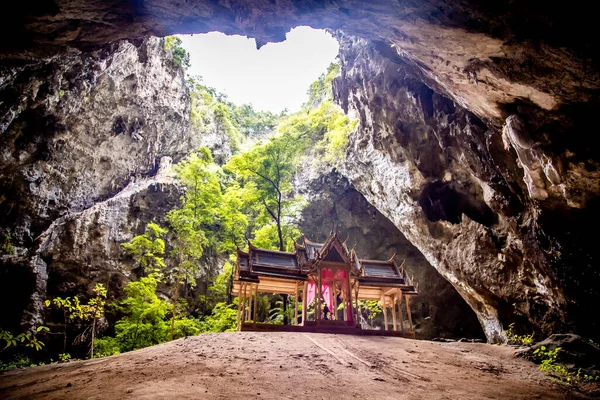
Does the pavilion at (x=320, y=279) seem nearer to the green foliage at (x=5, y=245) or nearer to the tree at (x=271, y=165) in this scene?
the tree at (x=271, y=165)

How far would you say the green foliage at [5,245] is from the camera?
14.7 metres

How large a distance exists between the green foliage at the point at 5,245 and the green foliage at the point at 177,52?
15.8m

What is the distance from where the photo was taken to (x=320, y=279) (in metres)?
12.4

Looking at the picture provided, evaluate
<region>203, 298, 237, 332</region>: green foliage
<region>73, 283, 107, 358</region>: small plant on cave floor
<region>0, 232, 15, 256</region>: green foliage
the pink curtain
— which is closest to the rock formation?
<region>0, 232, 15, 256</region>: green foliage

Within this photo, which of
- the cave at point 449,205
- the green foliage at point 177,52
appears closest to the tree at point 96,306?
the cave at point 449,205

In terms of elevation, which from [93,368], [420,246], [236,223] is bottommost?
[93,368]

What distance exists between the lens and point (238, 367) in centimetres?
616

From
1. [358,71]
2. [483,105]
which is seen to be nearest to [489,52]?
[483,105]

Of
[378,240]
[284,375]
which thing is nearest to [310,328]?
[284,375]

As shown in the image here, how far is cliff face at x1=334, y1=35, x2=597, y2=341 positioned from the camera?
10.8 metres

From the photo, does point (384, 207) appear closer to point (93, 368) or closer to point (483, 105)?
point (483, 105)

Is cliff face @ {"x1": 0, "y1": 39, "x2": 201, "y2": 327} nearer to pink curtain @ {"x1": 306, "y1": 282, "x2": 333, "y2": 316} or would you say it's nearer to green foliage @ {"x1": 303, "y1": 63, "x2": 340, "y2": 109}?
pink curtain @ {"x1": 306, "y1": 282, "x2": 333, "y2": 316}

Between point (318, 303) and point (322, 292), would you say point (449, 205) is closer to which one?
point (322, 292)

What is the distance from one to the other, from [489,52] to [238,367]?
28.2ft
